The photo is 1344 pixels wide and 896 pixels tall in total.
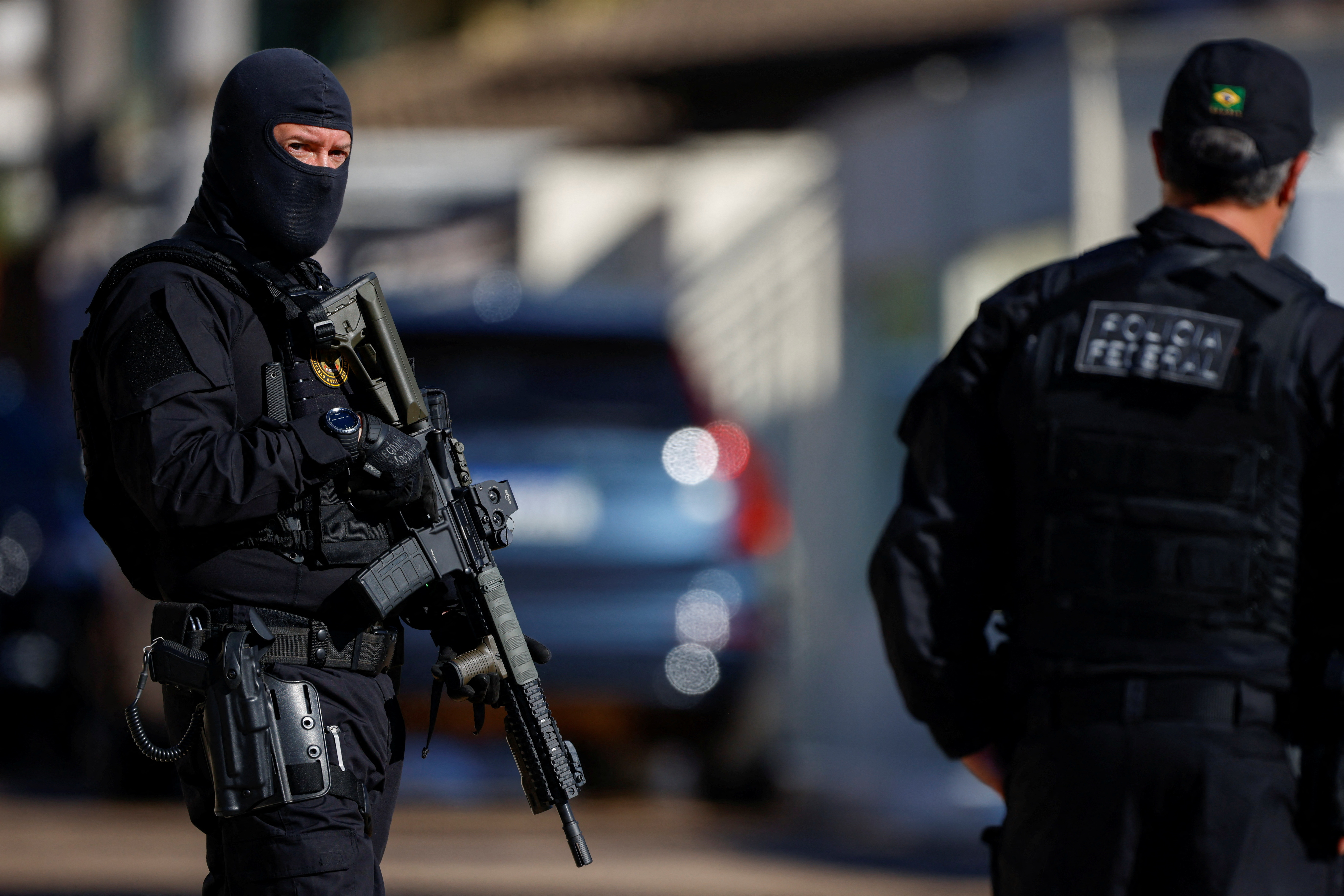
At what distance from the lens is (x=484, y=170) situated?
15.4 metres

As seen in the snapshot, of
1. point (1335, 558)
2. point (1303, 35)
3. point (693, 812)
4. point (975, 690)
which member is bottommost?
point (693, 812)

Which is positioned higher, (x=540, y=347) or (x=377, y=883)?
(x=540, y=347)

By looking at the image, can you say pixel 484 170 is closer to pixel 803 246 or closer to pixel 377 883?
pixel 803 246

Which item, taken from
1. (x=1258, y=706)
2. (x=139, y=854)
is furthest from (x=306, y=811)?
(x=139, y=854)

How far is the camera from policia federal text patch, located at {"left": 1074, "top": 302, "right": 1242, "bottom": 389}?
3.24m

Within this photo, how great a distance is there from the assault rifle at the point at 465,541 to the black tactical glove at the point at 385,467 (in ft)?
0.29

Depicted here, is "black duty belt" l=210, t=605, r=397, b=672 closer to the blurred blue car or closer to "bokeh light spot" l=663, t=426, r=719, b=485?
the blurred blue car

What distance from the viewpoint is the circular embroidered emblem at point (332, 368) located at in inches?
133

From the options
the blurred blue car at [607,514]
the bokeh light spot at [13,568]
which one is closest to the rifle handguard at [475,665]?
the blurred blue car at [607,514]

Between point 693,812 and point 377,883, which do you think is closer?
point 377,883

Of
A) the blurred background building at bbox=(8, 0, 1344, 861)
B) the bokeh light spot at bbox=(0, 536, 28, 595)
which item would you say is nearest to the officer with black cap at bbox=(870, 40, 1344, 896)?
the blurred background building at bbox=(8, 0, 1344, 861)

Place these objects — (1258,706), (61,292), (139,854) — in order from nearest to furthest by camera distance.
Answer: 1. (1258,706)
2. (139,854)
3. (61,292)

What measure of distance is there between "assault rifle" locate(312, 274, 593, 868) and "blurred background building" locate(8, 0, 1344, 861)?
115 inches

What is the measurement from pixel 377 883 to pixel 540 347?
4.21m
